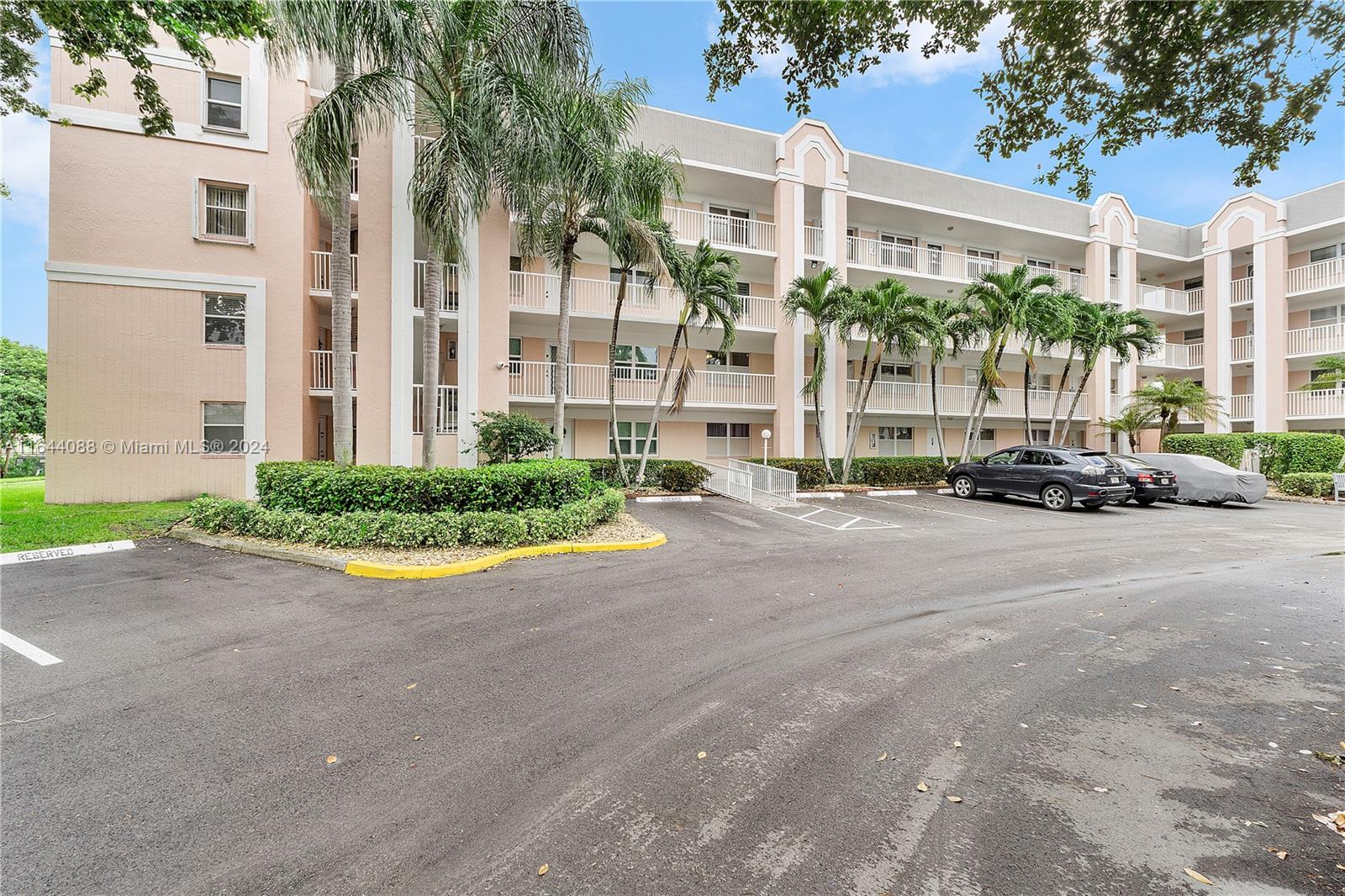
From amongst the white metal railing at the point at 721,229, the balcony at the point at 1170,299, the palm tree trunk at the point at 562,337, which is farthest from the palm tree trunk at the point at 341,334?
the balcony at the point at 1170,299

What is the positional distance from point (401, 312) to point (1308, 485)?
28.8 m

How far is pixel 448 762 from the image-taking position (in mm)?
3152

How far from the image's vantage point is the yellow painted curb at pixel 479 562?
717 centimetres

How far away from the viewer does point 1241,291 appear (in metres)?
24.8

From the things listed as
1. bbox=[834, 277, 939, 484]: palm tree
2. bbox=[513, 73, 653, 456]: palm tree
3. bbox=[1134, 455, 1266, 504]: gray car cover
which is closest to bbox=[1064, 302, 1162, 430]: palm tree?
bbox=[1134, 455, 1266, 504]: gray car cover

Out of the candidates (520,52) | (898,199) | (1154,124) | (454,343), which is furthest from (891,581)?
(898,199)

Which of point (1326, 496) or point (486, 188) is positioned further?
point (1326, 496)

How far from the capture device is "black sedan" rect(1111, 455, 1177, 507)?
16.5 m

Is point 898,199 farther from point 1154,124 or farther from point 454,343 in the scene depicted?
point 1154,124

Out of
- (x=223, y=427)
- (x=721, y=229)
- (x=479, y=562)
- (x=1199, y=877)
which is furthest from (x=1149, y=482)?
(x=223, y=427)

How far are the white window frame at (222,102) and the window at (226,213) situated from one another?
1.34 m

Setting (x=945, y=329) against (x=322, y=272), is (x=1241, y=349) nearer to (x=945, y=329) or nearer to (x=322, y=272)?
(x=945, y=329)

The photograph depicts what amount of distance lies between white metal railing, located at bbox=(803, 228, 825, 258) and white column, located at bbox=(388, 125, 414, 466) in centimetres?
1335

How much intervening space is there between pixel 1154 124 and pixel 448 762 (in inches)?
279
